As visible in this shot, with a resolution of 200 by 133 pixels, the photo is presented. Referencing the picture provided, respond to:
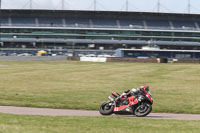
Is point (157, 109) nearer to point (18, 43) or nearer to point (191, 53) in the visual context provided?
point (191, 53)

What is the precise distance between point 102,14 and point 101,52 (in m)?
14.1

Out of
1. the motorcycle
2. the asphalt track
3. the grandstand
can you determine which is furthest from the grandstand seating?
the motorcycle

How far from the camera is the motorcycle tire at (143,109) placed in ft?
43.5

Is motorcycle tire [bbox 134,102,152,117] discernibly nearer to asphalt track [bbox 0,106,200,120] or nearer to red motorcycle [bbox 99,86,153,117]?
red motorcycle [bbox 99,86,153,117]

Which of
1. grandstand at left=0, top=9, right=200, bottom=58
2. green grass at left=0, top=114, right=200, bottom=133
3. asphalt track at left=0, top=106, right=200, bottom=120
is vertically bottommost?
asphalt track at left=0, top=106, right=200, bottom=120

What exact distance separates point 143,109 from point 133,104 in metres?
0.42

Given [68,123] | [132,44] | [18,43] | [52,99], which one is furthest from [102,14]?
[68,123]

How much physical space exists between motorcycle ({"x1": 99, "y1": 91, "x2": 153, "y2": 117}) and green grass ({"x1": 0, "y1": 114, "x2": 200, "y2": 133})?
1086 mm

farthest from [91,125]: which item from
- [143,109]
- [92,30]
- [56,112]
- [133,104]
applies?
[92,30]

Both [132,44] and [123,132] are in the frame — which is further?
[132,44]

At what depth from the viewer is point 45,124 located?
1098 cm

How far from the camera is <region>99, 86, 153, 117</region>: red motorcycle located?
1318 centimetres

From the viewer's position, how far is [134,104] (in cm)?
1329

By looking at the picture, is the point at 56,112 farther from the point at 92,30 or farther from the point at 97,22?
Result: the point at 97,22
